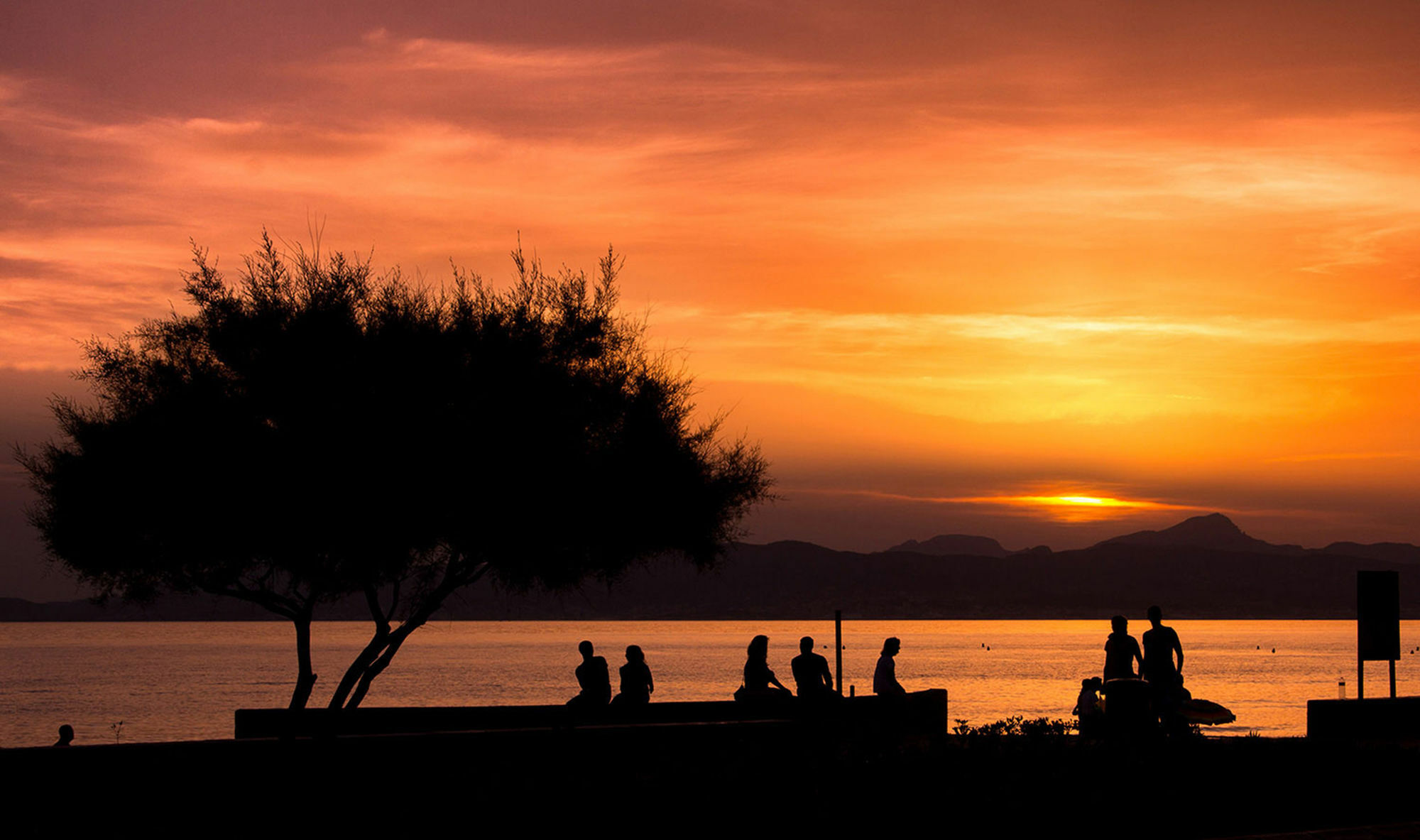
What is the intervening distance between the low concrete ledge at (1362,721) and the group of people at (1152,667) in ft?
8.32

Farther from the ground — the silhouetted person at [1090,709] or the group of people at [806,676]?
the group of people at [806,676]

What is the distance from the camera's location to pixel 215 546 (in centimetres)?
2155

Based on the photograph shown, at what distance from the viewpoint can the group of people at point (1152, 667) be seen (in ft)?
65.8

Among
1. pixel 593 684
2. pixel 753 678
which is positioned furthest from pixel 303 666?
pixel 753 678

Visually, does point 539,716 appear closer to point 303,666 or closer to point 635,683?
point 635,683

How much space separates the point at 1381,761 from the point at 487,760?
10.2 metres

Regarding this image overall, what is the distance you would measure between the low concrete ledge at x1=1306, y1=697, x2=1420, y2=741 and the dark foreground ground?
534cm

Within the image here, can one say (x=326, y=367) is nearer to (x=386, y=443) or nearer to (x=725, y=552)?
(x=386, y=443)

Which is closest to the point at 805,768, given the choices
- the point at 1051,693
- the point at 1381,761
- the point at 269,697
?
the point at 1381,761

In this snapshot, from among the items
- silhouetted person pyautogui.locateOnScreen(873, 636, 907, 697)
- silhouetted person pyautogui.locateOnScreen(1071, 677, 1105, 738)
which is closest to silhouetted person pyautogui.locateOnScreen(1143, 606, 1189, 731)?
silhouetted person pyautogui.locateOnScreen(1071, 677, 1105, 738)

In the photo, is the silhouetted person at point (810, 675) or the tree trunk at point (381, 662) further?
the tree trunk at point (381, 662)

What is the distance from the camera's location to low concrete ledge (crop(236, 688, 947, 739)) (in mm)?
→ 20219

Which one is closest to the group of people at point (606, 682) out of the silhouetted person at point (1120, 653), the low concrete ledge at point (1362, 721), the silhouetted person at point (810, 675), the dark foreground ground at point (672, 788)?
the silhouetted person at point (810, 675)

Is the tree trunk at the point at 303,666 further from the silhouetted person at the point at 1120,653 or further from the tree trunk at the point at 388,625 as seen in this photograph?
the silhouetted person at the point at 1120,653
